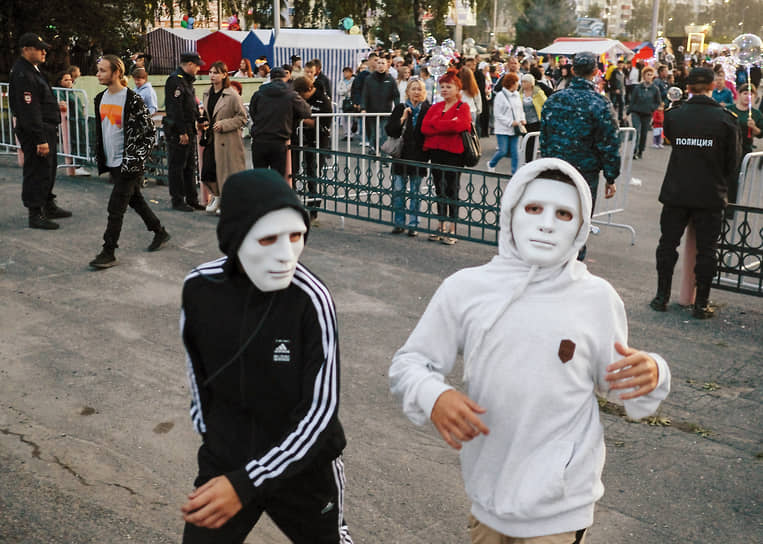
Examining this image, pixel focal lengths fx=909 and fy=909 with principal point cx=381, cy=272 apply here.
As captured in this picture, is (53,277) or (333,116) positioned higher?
(333,116)

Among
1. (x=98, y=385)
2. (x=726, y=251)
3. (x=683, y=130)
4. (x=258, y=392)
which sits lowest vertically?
(x=98, y=385)

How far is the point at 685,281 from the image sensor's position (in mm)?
7723

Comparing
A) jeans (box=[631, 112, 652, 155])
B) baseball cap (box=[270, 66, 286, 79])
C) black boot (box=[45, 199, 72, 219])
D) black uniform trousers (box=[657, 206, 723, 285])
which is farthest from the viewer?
jeans (box=[631, 112, 652, 155])

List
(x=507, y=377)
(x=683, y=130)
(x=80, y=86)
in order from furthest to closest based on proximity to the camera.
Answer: (x=80, y=86) < (x=683, y=130) < (x=507, y=377)

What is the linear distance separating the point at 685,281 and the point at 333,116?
512 centimetres

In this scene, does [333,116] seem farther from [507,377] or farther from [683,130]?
[507,377]

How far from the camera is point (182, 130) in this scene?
36.5 ft

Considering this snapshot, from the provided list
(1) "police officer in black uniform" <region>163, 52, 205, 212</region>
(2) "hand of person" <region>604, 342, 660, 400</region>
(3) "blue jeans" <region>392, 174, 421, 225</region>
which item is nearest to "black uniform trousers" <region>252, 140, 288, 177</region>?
(1) "police officer in black uniform" <region>163, 52, 205, 212</region>

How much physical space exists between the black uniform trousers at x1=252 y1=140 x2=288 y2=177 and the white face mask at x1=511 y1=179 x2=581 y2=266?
7.91 m

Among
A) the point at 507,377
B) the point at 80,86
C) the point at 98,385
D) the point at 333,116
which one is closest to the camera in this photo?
the point at 507,377

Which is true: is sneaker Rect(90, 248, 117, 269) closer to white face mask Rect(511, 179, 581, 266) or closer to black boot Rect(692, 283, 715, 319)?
black boot Rect(692, 283, 715, 319)

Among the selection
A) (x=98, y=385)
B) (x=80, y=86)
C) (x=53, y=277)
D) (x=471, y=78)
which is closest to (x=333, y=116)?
(x=471, y=78)

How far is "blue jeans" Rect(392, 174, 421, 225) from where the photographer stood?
9963 millimetres

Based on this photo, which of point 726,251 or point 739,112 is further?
point 739,112
